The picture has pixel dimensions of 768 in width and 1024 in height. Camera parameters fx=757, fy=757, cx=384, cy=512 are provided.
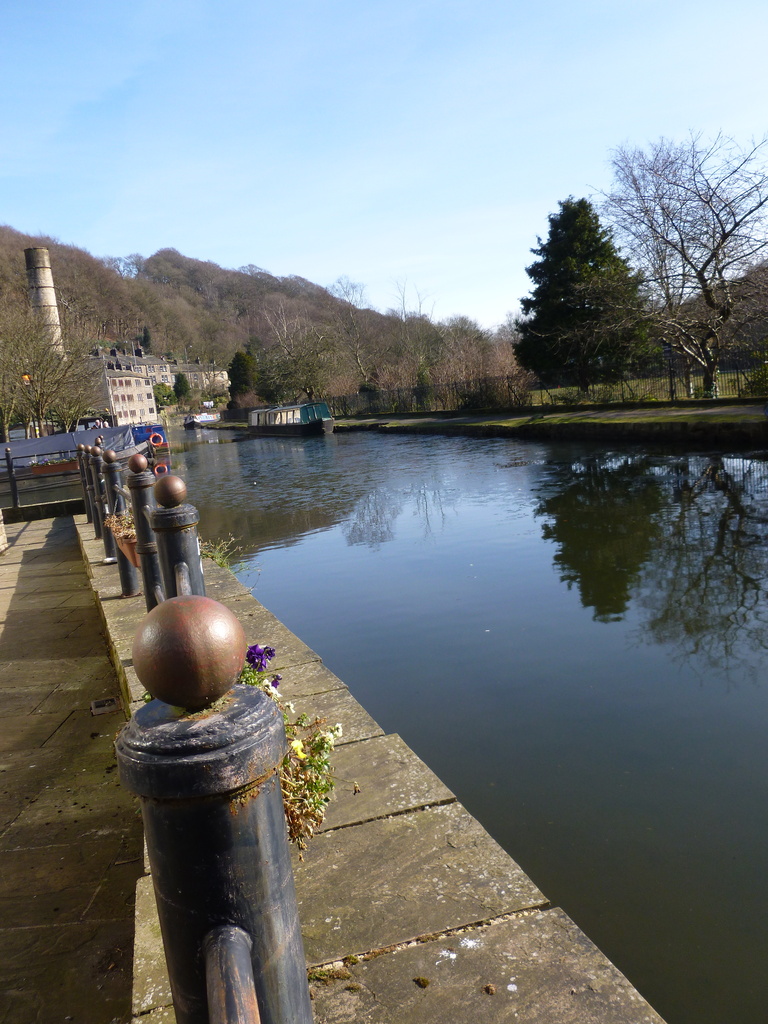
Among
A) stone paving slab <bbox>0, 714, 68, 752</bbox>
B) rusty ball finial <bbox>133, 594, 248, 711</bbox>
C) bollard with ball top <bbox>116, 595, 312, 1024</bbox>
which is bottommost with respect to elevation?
stone paving slab <bbox>0, 714, 68, 752</bbox>

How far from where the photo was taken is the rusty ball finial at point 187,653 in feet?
2.92

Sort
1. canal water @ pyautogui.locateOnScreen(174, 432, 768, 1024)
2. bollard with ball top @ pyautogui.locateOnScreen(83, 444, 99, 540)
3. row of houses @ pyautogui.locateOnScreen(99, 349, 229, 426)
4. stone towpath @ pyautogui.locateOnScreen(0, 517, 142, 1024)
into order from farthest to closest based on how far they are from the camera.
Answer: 1. row of houses @ pyautogui.locateOnScreen(99, 349, 229, 426)
2. bollard with ball top @ pyautogui.locateOnScreen(83, 444, 99, 540)
3. canal water @ pyautogui.locateOnScreen(174, 432, 768, 1024)
4. stone towpath @ pyautogui.locateOnScreen(0, 517, 142, 1024)

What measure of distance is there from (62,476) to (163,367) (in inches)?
3744

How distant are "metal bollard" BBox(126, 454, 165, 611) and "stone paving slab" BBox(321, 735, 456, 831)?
1.46 metres

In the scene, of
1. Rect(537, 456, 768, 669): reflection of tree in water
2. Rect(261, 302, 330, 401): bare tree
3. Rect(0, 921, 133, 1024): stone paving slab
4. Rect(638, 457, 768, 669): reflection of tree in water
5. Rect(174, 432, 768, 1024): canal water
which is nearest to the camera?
Rect(0, 921, 133, 1024): stone paving slab

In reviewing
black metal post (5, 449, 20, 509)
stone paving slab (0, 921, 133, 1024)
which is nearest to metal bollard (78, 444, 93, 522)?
black metal post (5, 449, 20, 509)

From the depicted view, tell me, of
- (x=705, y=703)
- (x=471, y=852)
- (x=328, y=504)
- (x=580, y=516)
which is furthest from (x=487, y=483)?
(x=471, y=852)

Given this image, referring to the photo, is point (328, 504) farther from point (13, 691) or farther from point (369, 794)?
point (369, 794)

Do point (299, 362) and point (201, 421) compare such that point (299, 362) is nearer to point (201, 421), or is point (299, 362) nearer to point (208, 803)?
point (201, 421)

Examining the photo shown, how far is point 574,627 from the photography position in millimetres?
5844

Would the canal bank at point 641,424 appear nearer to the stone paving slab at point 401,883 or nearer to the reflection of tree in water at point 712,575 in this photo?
the reflection of tree in water at point 712,575

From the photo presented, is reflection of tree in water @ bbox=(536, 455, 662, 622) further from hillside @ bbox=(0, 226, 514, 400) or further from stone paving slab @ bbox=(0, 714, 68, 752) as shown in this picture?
hillside @ bbox=(0, 226, 514, 400)

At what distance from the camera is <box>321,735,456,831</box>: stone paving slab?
2387 millimetres

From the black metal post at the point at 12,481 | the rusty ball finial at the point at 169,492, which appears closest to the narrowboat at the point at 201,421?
the black metal post at the point at 12,481
